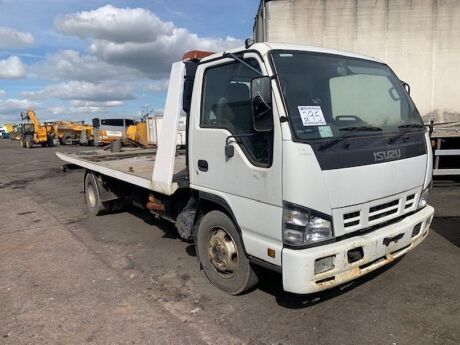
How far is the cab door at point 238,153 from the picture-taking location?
3.42 m

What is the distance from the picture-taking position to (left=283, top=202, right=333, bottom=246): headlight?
3.24m

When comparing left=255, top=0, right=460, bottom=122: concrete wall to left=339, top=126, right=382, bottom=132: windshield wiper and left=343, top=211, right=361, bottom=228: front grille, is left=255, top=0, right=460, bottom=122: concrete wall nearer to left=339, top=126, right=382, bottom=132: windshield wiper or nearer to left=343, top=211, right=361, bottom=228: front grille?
left=339, top=126, right=382, bottom=132: windshield wiper

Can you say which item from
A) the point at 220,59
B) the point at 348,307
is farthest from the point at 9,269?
the point at 348,307

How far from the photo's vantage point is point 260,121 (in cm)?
339

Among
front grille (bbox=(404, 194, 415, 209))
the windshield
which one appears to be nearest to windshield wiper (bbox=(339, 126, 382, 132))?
the windshield

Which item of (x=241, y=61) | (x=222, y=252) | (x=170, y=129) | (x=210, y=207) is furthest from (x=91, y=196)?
(x=241, y=61)

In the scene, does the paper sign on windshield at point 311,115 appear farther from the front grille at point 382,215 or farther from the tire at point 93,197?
the tire at point 93,197

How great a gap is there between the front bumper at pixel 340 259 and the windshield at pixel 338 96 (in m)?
0.87

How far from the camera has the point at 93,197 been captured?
7.99m

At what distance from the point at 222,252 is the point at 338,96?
183 centimetres

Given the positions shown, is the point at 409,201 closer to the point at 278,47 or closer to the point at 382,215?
the point at 382,215

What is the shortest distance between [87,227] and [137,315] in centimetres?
376

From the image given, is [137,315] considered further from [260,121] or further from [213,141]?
[260,121]

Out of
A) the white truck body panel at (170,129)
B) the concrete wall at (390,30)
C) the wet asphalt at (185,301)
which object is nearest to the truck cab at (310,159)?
the white truck body panel at (170,129)
